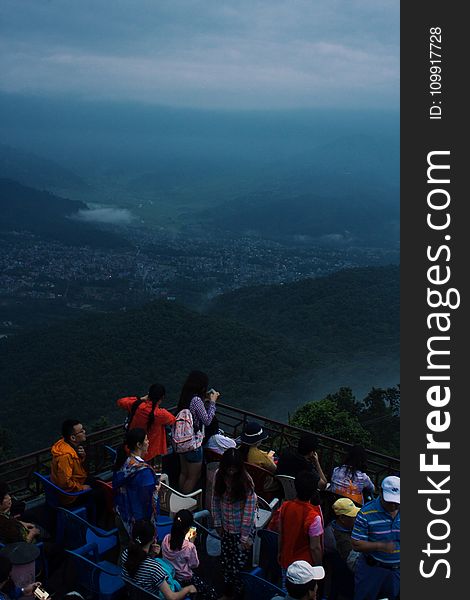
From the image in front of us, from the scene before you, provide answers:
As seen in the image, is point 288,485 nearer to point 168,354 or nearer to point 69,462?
point 69,462

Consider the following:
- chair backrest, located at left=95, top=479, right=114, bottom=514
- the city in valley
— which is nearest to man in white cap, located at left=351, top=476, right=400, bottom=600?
chair backrest, located at left=95, top=479, right=114, bottom=514

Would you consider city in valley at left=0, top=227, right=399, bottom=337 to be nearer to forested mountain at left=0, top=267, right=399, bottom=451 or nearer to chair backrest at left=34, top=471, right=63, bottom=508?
forested mountain at left=0, top=267, right=399, bottom=451

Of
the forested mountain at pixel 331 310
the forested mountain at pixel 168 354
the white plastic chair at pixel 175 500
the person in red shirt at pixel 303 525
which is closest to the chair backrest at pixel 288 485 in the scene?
the white plastic chair at pixel 175 500

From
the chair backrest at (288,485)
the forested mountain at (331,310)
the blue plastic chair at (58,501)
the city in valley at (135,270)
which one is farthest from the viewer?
the city in valley at (135,270)

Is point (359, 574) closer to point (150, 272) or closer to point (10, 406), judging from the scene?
point (10, 406)

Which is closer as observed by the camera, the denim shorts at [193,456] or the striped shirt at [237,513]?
the striped shirt at [237,513]

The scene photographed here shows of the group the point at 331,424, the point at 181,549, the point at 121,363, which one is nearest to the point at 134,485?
the point at 181,549

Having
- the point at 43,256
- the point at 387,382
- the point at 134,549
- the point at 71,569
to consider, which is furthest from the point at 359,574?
the point at 43,256

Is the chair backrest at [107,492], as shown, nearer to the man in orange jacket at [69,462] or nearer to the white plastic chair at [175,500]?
the man in orange jacket at [69,462]
